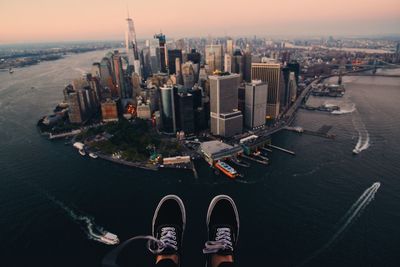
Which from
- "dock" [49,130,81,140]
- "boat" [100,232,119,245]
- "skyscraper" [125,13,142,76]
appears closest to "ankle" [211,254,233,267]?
"boat" [100,232,119,245]

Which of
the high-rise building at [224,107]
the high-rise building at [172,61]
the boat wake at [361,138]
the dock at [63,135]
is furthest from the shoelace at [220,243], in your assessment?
the high-rise building at [172,61]

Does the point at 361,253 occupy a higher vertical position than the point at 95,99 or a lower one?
lower

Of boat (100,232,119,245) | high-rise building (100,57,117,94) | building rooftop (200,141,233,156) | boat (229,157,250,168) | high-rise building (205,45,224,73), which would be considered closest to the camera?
boat (100,232,119,245)

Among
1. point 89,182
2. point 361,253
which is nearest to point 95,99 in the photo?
point 89,182

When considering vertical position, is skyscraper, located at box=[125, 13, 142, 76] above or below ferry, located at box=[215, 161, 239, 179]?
above

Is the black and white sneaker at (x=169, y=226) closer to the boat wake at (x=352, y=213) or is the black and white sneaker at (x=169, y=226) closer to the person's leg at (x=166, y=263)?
the person's leg at (x=166, y=263)

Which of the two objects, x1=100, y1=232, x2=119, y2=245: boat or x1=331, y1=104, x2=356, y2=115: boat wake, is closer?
x1=100, y1=232, x2=119, y2=245: boat

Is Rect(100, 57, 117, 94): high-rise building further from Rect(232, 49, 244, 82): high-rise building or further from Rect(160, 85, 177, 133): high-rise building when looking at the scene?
Rect(232, 49, 244, 82): high-rise building

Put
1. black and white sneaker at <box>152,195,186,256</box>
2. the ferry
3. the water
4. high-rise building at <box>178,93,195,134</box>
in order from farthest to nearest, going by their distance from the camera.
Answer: high-rise building at <box>178,93,195,134</box> → the ferry → the water → black and white sneaker at <box>152,195,186,256</box>

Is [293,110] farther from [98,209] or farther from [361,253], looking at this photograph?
[98,209]
